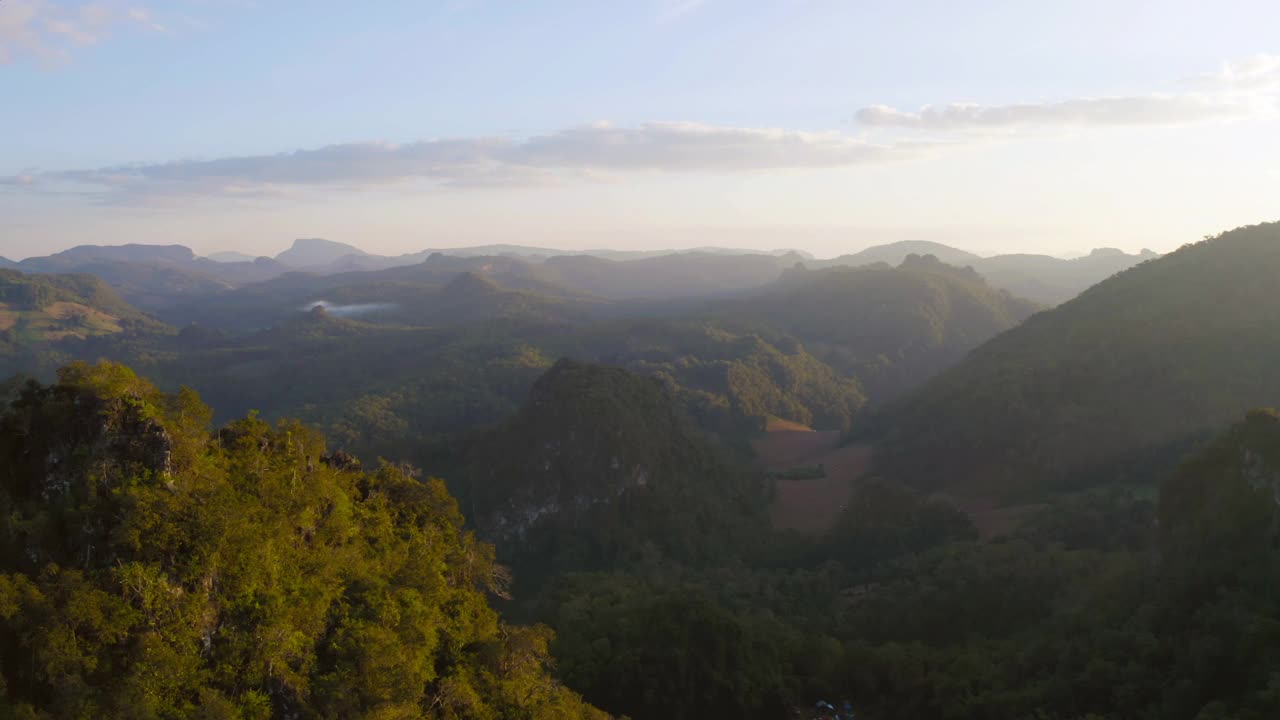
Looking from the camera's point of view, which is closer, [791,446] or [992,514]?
[992,514]

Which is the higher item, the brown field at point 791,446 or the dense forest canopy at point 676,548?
the dense forest canopy at point 676,548

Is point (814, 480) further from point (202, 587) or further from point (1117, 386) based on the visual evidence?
point (202, 587)

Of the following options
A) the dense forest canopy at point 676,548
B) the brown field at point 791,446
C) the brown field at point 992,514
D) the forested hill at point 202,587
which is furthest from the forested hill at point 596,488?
the forested hill at point 202,587

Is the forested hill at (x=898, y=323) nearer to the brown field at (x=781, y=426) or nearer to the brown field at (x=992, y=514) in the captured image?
the brown field at (x=781, y=426)

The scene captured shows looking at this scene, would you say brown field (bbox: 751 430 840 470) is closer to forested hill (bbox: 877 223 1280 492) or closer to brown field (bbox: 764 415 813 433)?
brown field (bbox: 764 415 813 433)

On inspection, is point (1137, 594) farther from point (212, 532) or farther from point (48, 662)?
point (48, 662)

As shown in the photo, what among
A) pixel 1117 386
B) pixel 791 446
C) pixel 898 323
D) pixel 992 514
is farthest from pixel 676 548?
pixel 898 323
